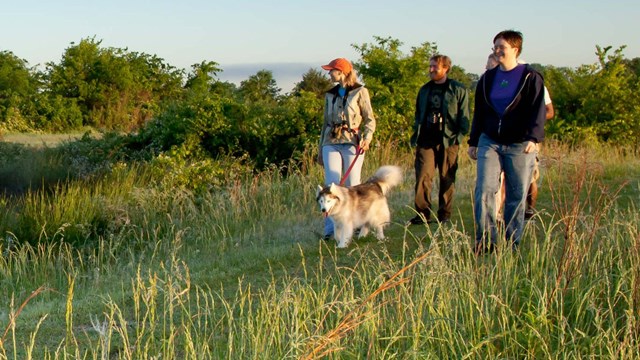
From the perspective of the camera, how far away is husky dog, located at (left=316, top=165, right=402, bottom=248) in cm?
724

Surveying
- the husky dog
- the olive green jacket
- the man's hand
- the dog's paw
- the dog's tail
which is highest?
the olive green jacket

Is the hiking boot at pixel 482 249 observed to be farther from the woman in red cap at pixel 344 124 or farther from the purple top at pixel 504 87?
the woman in red cap at pixel 344 124

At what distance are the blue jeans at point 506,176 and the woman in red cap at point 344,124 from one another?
1717 millimetres

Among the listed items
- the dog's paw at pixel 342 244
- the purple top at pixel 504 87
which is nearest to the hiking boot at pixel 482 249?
the purple top at pixel 504 87

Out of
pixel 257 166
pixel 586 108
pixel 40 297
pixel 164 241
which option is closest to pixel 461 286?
pixel 40 297

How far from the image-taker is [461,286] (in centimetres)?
426

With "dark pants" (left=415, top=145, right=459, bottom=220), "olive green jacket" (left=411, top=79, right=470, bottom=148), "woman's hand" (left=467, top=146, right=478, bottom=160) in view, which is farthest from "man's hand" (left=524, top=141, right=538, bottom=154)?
A: "dark pants" (left=415, top=145, right=459, bottom=220)

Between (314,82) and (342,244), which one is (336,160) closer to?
(342,244)

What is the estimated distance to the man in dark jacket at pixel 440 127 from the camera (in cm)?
789

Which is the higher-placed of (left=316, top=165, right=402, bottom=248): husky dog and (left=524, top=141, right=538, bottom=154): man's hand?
(left=524, top=141, right=538, bottom=154): man's hand

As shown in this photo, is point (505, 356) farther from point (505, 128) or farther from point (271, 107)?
point (271, 107)

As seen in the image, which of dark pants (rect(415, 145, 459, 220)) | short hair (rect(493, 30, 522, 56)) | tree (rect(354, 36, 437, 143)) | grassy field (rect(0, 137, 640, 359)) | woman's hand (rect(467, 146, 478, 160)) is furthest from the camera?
tree (rect(354, 36, 437, 143))

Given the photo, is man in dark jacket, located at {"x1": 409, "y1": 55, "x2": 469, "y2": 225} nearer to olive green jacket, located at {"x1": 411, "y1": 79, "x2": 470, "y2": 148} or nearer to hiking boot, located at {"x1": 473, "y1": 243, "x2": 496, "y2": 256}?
olive green jacket, located at {"x1": 411, "y1": 79, "x2": 470, "y2": 148}

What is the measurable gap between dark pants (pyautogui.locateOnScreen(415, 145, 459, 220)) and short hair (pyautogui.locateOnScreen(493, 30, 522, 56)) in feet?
6.86
